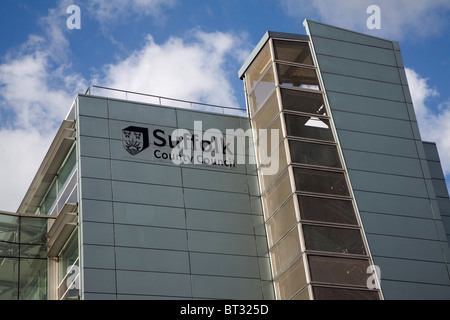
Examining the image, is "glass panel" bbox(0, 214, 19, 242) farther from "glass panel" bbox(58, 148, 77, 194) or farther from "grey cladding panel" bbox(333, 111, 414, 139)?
"grey cladding panel" bbox(333, 111, 414, 139)

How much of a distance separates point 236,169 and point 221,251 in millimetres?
4400

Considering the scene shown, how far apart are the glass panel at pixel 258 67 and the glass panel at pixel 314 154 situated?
468 centimetres

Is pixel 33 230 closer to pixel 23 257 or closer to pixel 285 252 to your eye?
pixel 23 257

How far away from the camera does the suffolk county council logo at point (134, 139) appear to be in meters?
34.1

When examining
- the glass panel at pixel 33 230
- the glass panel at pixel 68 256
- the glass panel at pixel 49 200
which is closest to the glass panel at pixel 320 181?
the glass panel at pixel 68 256

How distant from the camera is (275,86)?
1396 inches

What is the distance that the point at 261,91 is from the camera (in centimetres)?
3666

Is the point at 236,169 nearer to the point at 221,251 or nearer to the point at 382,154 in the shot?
the point at 221,251

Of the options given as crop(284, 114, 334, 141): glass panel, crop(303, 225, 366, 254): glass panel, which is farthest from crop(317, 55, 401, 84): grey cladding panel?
crop(303, 225, 366, 254): glass panel

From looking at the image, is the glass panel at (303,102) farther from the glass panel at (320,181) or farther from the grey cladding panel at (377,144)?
the glass panel at (320,181)

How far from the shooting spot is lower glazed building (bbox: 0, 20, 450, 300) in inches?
1236

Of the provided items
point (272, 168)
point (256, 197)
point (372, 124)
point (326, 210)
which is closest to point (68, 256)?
point (256, 197)
